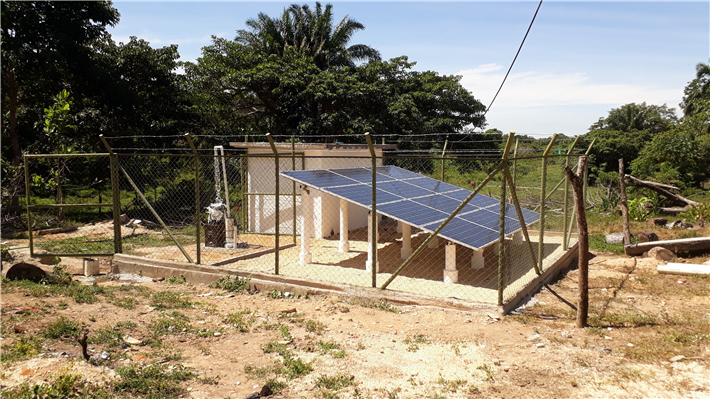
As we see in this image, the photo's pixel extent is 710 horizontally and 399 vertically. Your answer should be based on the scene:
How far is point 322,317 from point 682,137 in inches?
873

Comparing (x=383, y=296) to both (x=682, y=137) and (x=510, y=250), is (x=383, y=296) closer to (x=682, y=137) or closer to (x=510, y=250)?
(x=510, y=250)

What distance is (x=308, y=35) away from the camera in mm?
30203

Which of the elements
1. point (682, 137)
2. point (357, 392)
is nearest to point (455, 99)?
point (682, 137)

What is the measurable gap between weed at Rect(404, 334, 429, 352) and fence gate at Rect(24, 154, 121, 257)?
6.28 meters

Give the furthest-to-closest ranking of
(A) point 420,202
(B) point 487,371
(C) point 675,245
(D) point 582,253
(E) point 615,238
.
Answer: (E) point 615,238 < (C) point 675,245 < (A) point 420,202 < (D) point 582,253 < (B) point 487,371

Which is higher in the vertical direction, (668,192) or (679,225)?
(668,192)

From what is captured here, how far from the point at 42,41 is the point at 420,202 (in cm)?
1390

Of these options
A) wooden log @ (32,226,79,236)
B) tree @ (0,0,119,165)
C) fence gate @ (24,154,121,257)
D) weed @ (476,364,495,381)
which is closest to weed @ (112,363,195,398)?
weed @ (476,364,495,381)

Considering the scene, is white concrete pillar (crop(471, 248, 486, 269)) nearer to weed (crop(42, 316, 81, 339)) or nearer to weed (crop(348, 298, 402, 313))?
weed (crop(348, 298, 402, 313))

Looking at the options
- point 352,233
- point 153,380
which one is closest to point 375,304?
point 153,380

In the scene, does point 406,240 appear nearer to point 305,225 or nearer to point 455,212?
point 305,225

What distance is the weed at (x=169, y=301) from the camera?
22.9ft

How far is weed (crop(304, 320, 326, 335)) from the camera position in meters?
6.04

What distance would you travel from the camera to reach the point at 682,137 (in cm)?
2230
